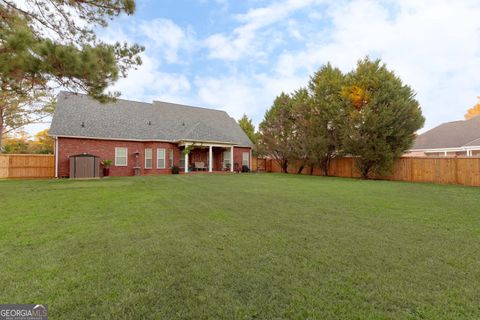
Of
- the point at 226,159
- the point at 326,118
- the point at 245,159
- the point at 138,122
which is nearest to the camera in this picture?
the point at 326,118

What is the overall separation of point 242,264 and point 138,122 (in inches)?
712

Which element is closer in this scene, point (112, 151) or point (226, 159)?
point (112, 151)

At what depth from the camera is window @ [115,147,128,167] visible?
16.8 m

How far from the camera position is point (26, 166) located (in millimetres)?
14828

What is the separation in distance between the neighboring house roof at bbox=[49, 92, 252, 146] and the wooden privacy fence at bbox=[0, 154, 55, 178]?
7.42 ft

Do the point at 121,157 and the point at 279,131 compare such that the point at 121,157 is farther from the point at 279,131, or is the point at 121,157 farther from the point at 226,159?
the point at 279,131

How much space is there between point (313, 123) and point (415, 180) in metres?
7.51

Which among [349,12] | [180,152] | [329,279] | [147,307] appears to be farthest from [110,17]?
[180,152]

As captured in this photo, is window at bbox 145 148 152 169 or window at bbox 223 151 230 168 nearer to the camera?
window at bbox 145 148 152 169

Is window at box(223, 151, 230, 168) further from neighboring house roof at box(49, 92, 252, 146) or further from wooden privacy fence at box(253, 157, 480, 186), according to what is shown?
wooden privacy fence at box(253, 157, 480, 186)

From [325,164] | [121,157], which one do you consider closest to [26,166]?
[121,157]

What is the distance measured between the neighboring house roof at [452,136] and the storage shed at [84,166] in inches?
995

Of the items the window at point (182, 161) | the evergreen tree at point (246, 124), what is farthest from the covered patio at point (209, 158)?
the evergreen tree at point (246, 124)

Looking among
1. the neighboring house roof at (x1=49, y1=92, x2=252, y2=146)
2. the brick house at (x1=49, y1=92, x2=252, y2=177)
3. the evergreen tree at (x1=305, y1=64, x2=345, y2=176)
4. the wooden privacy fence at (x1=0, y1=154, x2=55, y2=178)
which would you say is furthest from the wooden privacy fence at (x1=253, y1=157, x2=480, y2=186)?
the wooden privacy fence at (x1=0, y1=154, x2=55, y2=178)
